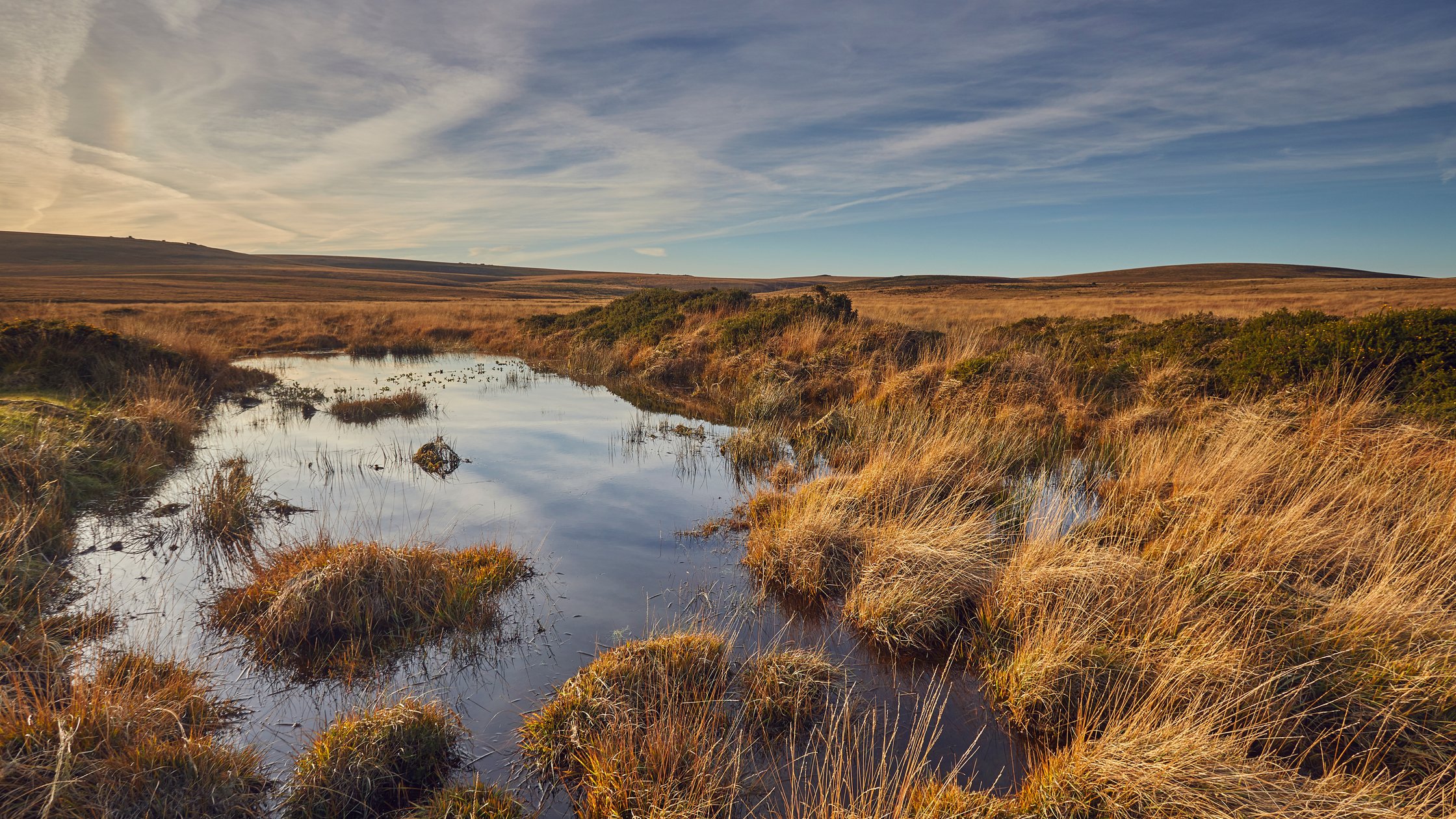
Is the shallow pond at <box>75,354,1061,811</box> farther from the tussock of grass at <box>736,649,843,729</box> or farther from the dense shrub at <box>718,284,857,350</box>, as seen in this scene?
the dense shrub at <box>718,284,857,350</box>

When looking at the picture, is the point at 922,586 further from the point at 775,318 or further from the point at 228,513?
the point at 775,318

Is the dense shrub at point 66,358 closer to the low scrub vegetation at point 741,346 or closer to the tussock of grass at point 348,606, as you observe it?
the tussock of grass at point 348,606

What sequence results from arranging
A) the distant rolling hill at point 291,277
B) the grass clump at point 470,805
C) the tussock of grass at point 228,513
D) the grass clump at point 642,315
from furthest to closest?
the distant rolling hill at point 291,277, the grass clump at point 642,315, the tussock of grass at point 228,513, the grass clump at point 470,805

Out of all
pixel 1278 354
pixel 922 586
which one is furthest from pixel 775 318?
pixel 922 586

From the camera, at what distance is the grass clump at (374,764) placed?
337cm

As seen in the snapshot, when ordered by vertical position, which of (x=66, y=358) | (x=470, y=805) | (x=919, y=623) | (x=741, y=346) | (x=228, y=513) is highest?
(x=741, y=346)

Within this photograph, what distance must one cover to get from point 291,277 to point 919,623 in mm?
108157

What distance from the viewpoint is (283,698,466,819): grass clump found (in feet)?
11.0

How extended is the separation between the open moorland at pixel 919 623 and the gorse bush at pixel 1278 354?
6 centimetres

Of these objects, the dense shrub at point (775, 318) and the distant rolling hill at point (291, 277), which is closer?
the dense shrub at point (775, 318)

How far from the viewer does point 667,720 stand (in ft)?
12.5

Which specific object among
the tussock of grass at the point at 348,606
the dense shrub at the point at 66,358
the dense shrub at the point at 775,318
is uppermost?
the dense shrub at the point at 775,318

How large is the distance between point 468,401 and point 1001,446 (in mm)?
11893

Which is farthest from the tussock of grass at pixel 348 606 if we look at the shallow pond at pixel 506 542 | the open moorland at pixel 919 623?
the shallow pond at pixel 506 542
